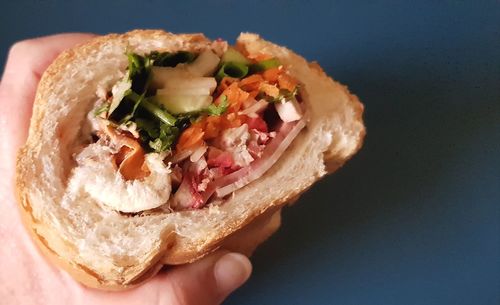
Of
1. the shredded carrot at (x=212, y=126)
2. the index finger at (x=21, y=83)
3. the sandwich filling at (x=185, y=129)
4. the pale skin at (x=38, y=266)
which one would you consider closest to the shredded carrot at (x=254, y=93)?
the sandwich filling at (x=185, y=129)

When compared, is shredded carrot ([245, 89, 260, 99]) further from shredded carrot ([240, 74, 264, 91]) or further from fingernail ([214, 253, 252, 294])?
fingernail ([214, 253, 252, 294])

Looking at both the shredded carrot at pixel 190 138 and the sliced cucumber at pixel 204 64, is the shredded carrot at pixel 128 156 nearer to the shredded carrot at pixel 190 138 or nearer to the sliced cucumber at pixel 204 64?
the shredded carrot at pixel 190 138

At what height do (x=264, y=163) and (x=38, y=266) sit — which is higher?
(x=264, y=163)

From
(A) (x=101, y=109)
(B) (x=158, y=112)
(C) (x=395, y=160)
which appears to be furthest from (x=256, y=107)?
(C) (x=395, y=160)

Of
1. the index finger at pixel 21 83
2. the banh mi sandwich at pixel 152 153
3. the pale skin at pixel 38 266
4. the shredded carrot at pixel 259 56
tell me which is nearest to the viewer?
the banh mi sandwich at pixel 152 153

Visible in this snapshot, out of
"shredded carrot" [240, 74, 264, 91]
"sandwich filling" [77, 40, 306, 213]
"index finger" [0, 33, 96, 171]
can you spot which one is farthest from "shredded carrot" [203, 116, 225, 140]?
"index finger" [0, 33, 96, 171]

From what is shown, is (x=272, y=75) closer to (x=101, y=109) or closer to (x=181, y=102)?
(x=181, y=102)

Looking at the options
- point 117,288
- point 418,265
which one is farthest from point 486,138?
point 117,288
